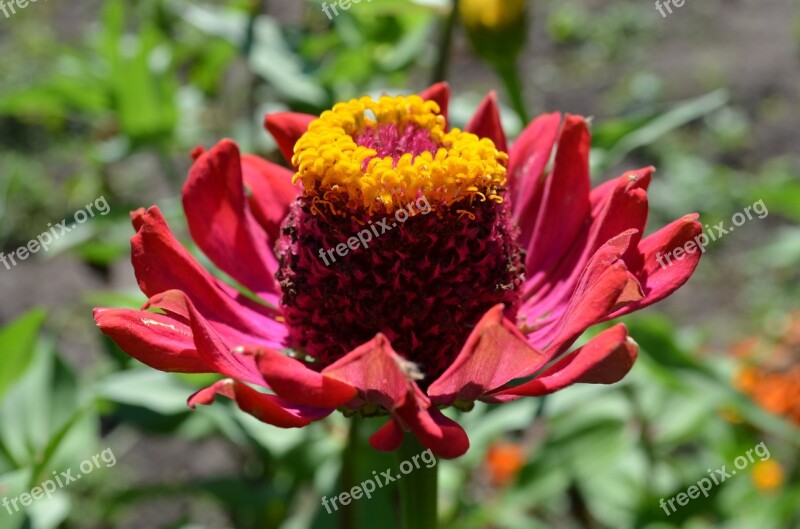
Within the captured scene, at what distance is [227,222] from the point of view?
4.29ft

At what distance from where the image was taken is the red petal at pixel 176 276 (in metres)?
1.09

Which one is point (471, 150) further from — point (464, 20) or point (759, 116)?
point (759, 116)

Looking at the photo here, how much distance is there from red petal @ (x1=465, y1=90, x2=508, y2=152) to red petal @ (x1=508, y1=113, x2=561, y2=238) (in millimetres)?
31

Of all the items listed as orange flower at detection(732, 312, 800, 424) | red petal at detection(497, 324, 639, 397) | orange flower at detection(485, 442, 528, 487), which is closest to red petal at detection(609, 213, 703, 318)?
red petal at detection(497, 324, 639, 397)

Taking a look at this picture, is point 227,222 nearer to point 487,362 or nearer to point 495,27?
point 487,362

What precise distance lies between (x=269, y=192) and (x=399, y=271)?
320 mm

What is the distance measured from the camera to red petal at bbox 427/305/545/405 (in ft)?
2.97

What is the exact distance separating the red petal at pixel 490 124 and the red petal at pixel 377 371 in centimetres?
50

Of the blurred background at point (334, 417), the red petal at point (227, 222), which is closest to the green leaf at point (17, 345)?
the blurred background at point (334, 417)

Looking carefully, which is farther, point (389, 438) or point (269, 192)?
point (269, 192)

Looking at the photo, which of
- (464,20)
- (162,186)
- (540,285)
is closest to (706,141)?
(162,186)

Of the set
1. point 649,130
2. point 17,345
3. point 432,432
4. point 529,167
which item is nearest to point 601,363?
point 432,432

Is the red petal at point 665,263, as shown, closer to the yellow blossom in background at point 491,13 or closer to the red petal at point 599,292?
the red petal at point 599,292

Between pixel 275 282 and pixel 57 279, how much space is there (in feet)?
8.25
